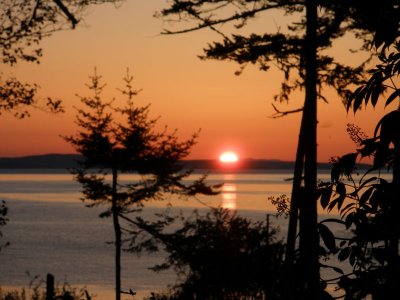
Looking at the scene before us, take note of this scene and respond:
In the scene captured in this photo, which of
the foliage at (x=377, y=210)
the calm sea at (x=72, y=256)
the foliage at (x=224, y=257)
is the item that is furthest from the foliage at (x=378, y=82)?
the calm sea at (x=72, y=256)

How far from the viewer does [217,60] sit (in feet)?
69.1

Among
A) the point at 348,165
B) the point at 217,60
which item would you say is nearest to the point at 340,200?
the point at 348,165

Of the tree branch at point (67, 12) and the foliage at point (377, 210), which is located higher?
the tree branch at point (67, 12)

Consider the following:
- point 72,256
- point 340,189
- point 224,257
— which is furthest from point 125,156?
point 72,256

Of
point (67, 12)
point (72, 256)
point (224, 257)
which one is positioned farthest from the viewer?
point (72, 256)

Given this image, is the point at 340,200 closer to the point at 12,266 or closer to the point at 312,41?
the point at 312,41

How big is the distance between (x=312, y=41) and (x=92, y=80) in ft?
66.0

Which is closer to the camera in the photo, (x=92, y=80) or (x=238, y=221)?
(x=238, y=221)

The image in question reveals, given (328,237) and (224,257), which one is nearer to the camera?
(328,237)

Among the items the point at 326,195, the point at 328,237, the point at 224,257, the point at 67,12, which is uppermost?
the point at 67,12

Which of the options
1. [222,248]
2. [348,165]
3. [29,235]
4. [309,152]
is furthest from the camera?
[29,235]

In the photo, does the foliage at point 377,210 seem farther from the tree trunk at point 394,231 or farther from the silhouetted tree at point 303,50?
the silhouetted tree at point 303,50

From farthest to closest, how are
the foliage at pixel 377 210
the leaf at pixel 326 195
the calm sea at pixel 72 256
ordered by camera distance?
1. the calm sea at pixel 72 256
2. the leaf at pixel 326 195
3. the foliage at pixel 377 210

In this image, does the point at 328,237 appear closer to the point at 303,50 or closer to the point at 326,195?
the point at 326,195
